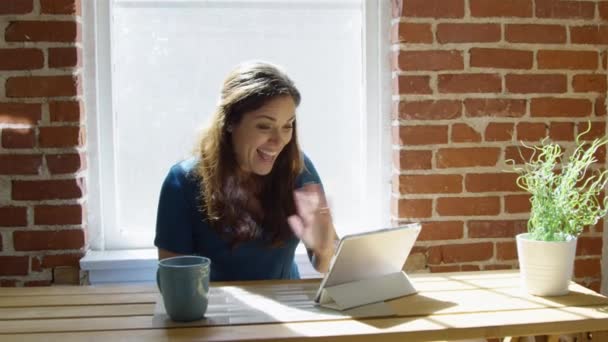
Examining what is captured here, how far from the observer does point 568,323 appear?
126 cm

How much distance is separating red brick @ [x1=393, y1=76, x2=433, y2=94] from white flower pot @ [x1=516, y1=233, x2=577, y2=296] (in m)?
0.73

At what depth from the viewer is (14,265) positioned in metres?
1.93

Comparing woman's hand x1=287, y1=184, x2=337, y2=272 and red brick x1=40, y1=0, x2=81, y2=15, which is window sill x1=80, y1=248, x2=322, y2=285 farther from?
red brick x1=40, y1=0, x2=81, y2=15

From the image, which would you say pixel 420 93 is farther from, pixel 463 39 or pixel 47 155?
pixel 47 155

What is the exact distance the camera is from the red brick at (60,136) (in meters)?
1.91

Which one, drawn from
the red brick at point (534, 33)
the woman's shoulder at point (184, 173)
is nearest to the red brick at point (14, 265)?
the woman's shoulder at point (184, 173)

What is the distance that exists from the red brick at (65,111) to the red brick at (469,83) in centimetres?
107

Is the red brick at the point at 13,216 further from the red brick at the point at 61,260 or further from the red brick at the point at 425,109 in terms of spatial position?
the red brick at the point at 425,109

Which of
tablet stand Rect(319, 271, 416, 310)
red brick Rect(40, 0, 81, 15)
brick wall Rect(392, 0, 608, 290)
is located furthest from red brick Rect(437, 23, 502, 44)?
red brick Rect(40, 0, 81, 15)

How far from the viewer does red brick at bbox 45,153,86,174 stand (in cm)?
191

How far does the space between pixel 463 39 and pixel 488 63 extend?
11 cm

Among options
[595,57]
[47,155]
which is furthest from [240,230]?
[595,57]

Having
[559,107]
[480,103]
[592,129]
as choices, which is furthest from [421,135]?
[592,129]

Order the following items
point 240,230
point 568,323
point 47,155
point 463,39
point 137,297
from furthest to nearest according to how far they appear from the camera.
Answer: point 463,39, point 47,155, point 240,230, point 137,297, point 568,323
